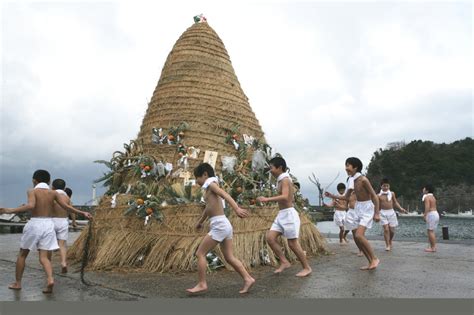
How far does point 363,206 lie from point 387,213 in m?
3.16

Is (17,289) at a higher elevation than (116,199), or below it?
below

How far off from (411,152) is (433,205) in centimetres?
8554

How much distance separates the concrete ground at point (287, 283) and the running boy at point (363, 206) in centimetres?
29

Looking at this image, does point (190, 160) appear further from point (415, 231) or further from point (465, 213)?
point (465, 213)

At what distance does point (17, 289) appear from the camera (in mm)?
4602

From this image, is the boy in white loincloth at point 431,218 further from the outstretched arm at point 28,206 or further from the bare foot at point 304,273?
the outstretched arm at point 28,206

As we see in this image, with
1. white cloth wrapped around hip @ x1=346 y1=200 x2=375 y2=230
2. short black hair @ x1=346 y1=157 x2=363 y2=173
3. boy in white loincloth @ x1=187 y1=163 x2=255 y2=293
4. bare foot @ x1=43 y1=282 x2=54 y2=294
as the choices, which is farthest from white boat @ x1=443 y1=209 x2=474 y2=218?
bare foot @ x1=43 y1=282 x2=54 y2=294

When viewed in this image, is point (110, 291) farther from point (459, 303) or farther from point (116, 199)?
point (459, 303)

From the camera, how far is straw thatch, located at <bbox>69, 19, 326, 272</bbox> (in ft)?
18.8

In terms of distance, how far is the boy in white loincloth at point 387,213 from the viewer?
8523mm

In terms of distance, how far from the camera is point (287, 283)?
4.73m

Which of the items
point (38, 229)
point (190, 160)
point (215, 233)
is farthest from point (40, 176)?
point (190, 160)

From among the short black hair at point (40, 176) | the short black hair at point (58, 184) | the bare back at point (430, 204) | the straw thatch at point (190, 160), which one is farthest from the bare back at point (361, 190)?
the short black hair at point (58, 184)

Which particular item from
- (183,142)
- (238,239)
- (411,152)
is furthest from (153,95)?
(411,152)
